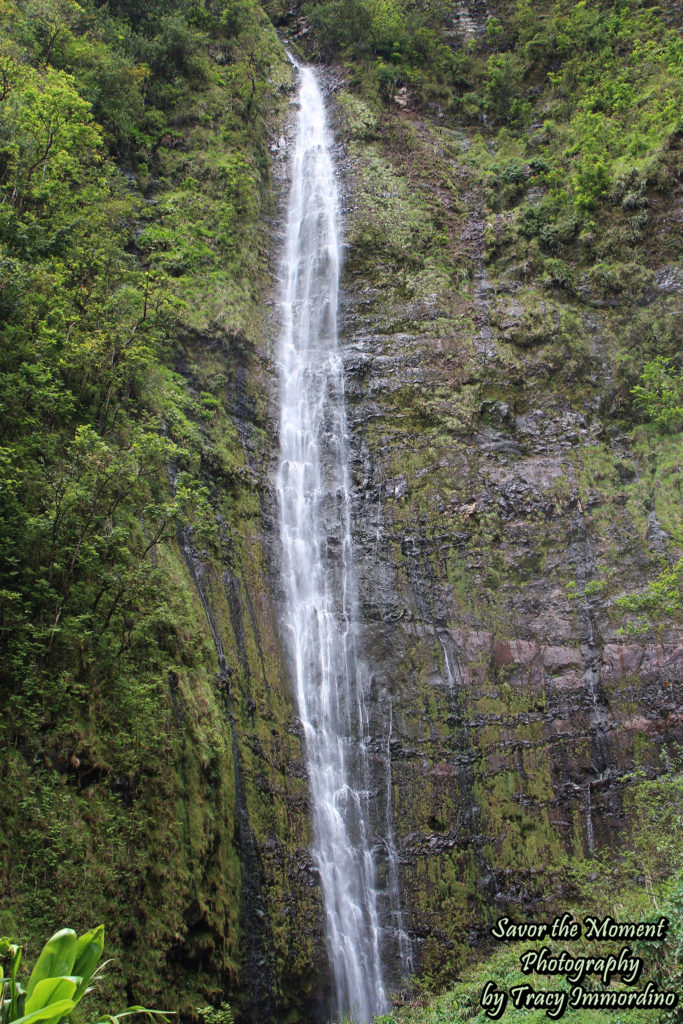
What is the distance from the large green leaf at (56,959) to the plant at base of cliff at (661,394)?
55.2 feet

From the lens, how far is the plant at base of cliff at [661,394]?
1719 centimetres

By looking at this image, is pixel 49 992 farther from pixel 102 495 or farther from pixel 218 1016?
pixel 102 495

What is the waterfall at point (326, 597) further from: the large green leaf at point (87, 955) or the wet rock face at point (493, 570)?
the large green leaf at point (87, 955)

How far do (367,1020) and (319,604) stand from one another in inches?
322

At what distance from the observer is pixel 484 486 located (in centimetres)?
1789

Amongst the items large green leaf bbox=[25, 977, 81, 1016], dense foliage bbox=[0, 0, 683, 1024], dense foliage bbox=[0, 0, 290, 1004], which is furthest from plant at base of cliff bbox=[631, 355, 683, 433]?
large green leaf bbox=[25, 977, 81, 1016]

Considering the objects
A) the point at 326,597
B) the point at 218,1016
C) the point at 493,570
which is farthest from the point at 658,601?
the point at 218,1016

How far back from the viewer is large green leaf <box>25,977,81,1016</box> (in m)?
3.79

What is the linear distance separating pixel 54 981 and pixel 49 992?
7 centimetres

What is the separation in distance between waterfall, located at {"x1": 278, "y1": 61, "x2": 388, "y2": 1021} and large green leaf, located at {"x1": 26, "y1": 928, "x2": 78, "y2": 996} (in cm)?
1037

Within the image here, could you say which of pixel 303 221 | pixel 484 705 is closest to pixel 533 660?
pixel 484 705

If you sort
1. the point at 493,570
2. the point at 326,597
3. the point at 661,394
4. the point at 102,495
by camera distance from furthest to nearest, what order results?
the point at 661,394 < the point at 493,570 < the point at 326,597 < the point at 102,495

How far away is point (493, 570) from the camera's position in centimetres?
1700

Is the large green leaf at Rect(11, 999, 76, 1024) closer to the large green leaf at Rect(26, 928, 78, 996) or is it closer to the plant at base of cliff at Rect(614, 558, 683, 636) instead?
the large green leaf at Rect(26, 928, 78, 996)
